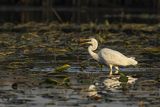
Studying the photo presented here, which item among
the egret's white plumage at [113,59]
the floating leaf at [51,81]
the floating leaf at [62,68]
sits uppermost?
the egret's white plumage at [113,59]

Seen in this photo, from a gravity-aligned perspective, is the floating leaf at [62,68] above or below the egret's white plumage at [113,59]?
below

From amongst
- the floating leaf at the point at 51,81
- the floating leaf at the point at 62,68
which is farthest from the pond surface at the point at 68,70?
the floating leaf at the point at 62,68

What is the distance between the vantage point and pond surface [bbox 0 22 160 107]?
38.5ft

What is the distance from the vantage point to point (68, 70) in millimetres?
15930

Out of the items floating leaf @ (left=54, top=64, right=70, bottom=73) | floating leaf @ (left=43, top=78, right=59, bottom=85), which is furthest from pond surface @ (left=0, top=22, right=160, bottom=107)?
floating leaf @ (left=54, top=64, right=70, bottom=73)

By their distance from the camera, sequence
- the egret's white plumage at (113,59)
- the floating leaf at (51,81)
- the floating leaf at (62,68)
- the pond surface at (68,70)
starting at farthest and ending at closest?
the egret's white plumage at (113,59) < the floating leaf at (62,68) < the floating leaf at (51,81) < the pond surface at (68,70)

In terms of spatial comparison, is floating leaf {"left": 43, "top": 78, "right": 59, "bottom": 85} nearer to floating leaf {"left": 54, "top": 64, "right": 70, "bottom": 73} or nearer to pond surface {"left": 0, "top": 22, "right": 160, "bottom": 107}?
pond surface {"left": 0, "top": 22, "right": 160, "bottom": 107}

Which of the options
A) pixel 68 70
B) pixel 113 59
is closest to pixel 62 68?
pixel 68 70

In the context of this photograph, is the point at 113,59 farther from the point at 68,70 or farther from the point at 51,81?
the point at 51,81

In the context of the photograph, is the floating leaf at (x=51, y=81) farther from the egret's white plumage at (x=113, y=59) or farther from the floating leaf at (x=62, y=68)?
the egret's white plumage at (x=113, y=59)

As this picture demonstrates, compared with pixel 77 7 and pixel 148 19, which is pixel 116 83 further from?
pixel 77 7

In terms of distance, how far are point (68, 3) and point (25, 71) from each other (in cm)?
3174

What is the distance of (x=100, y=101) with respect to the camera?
1158cm

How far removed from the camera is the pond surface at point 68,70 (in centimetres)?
1175
